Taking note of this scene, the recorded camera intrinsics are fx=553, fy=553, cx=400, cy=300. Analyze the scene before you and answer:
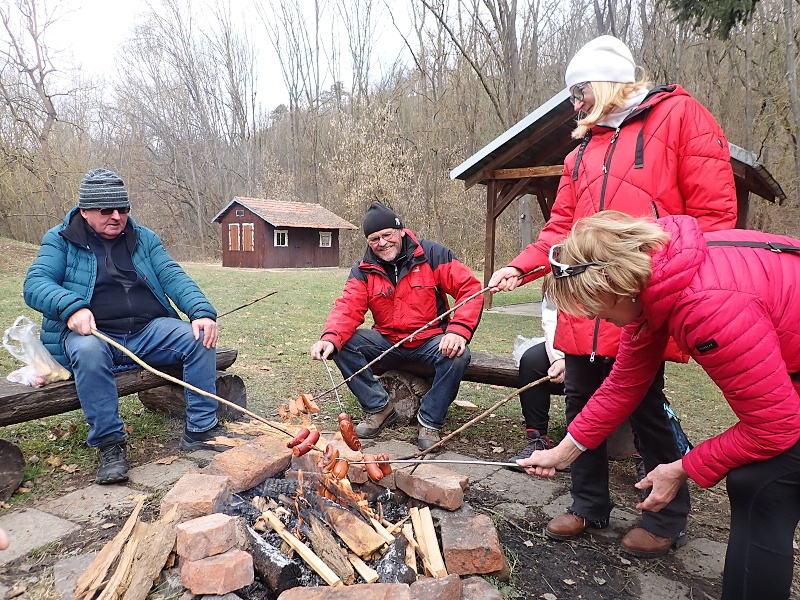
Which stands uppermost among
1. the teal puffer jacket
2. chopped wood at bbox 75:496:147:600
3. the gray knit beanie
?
the gray knit beanie

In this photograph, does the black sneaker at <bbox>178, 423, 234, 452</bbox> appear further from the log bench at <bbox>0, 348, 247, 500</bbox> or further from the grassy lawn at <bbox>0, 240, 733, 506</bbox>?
the log bench at <bbox>0, 348, 247, 500</bbox>

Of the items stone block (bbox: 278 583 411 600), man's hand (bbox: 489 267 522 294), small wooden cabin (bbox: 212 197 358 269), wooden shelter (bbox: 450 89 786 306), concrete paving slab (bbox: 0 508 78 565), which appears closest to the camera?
stone block (bbox: 278 583 411 600)

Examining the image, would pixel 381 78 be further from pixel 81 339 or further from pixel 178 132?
pixel 81 339

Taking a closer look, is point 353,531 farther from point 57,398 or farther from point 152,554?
point 57,398

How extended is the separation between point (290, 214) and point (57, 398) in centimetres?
2030

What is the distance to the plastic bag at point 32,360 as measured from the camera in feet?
10.2

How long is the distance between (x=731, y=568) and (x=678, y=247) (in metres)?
1.02

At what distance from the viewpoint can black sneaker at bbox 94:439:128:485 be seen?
298cm

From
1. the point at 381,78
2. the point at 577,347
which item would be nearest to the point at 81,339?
the point at 577,347

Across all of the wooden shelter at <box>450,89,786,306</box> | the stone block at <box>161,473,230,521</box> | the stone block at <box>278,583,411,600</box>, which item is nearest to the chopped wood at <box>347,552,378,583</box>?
the stone block at <box>278,583,411,600</box>

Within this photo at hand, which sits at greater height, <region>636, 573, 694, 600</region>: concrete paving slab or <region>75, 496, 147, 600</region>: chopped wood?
<region>75, 496, 147, 600</region>: chopped wood

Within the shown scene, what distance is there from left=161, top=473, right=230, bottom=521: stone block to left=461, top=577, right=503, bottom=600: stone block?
106 cm

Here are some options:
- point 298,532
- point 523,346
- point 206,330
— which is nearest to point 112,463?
point 206,330

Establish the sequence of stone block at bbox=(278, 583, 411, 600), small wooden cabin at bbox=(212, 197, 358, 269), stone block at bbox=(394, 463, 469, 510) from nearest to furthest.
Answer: stone block at bbox=(278, 583, 411, 600) → stone block at bbox=(394, 463, 469, 510) → small wooden cabin at bbox=(212, 197, 358, 269)
